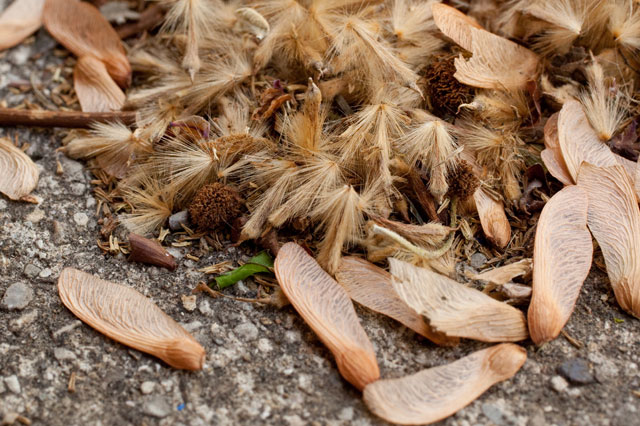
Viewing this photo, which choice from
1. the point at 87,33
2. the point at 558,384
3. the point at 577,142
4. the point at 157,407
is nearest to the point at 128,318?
the point at 157,407

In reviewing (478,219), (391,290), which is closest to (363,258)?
(391,290)

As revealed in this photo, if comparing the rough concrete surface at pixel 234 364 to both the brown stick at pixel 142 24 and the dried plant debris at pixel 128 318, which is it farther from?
the brown stick at pixel 142 24

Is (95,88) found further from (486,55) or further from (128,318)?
(486,55)

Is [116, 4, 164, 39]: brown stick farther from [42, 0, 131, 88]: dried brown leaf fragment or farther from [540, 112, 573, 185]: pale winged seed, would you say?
[540, 112, 573, 185]: pale winged seed

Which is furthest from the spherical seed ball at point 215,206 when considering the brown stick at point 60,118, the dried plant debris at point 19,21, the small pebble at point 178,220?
the dried plant debris at point 19,21

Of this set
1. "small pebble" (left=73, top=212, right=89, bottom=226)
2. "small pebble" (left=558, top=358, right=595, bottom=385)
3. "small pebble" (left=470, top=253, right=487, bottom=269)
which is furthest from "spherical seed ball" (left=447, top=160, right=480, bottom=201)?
"small pebble" (left=73, top=212, right=89, bottom=226)

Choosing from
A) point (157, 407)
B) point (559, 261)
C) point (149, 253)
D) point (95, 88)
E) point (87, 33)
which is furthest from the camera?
point (87, 33)
